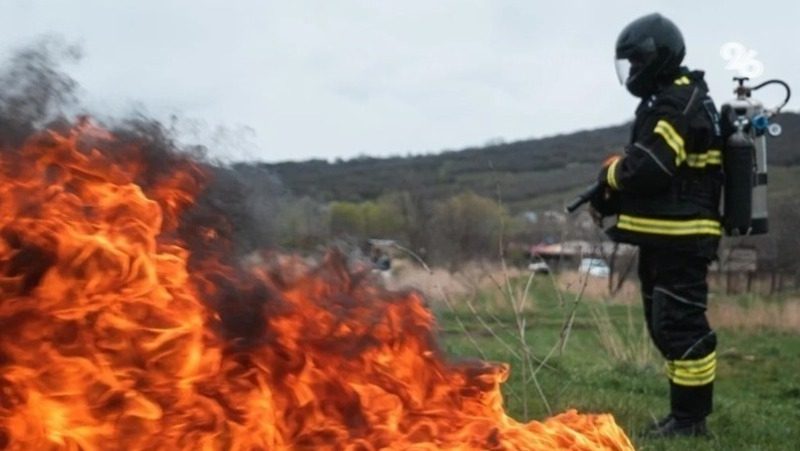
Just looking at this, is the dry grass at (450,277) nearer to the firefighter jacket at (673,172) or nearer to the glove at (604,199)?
the glove at (604,199)

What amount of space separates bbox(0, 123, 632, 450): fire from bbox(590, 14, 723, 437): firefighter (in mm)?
1961

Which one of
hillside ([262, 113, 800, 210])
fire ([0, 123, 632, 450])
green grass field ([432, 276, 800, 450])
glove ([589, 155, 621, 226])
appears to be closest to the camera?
fire ([0, 123, 632, 450])

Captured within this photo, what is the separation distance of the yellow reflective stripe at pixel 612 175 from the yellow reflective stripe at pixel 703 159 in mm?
391

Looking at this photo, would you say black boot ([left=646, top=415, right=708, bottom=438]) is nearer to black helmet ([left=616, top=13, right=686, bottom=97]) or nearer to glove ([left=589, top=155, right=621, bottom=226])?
glove ([left=589, top=155, right=621, bottom=226])

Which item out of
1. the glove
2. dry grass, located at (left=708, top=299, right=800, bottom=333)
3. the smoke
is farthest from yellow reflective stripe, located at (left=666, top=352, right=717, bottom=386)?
dry grass, located at (left=708, top=299, right=800, bottom=333)

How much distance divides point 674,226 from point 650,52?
989 mm

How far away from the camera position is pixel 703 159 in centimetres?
645

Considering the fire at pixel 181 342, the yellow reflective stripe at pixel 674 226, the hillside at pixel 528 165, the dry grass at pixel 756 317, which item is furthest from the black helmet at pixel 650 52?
the hillside at pixel 528 165

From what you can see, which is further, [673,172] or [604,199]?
[604,199]

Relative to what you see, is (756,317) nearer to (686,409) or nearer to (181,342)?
(686,409)

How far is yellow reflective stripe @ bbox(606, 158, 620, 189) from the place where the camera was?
Result: 6.42m

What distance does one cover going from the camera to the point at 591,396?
8047 millimetres

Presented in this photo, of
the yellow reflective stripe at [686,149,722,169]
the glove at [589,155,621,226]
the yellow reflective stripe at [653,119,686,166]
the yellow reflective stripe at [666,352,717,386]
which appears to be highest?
the yellow reflective stripe at [653,119,686,166]

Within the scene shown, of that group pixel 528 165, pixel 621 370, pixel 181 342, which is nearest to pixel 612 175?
pixel 181 342
